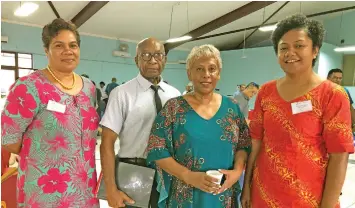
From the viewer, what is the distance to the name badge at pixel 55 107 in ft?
4.75

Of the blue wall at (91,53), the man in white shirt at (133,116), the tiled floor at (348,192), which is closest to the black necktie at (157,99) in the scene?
the man in white shirt at (133,116)

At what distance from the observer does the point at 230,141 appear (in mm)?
1421

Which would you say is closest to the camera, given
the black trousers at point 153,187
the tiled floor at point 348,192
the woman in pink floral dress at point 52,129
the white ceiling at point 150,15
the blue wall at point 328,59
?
the woman in pink floral dress at point 52,129

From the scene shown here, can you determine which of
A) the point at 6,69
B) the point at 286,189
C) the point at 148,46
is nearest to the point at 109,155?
the point at 148,46

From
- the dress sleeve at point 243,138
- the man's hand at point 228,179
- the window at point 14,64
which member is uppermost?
the window at point 14,64

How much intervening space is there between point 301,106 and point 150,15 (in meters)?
8.89

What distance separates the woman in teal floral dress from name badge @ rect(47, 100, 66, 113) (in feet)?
1.63

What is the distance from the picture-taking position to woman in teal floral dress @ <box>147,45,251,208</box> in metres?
1.38

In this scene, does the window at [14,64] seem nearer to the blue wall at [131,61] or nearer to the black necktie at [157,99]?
the blue wall at [131,61]

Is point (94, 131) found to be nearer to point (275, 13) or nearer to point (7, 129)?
point (7, 129)

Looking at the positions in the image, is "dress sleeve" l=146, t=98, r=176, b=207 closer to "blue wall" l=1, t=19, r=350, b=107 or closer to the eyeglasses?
the eyeglasses

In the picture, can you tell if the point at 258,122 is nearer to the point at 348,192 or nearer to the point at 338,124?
the point at 338,124

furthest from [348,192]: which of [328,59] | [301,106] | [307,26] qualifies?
[328,59]

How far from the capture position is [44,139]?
1452 mm
